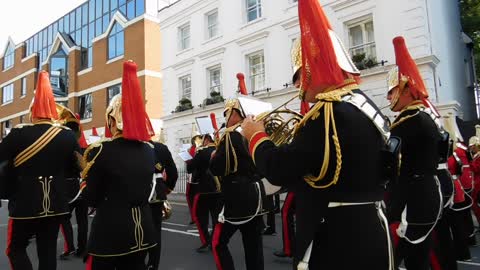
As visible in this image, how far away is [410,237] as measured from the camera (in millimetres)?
3559

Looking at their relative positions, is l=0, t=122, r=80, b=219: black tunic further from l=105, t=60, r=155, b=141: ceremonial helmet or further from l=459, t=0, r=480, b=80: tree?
l=459, t=0, r=480, b=80: tree

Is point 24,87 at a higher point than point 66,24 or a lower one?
lower

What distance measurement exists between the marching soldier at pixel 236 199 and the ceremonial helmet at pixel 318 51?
212cm

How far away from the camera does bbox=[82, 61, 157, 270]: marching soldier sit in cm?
311

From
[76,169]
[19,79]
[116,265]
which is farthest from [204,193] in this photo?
[19,79]

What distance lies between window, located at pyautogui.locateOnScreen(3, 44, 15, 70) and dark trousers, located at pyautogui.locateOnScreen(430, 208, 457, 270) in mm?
45412

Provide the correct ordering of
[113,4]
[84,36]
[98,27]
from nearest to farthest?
[113,4]
[98,27]
[84,36]

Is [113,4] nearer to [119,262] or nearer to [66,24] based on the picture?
[66,24]

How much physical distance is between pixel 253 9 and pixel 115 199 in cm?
1593

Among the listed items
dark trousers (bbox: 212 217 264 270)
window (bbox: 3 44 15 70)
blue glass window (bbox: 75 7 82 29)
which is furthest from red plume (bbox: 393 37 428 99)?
window (bbox: 3 44 15 70)

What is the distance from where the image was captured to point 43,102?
14.6 feet

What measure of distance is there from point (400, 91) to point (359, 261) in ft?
7.60

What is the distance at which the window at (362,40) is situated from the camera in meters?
13.7

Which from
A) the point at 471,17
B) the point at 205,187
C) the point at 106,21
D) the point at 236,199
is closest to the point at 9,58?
the point at 106,21
